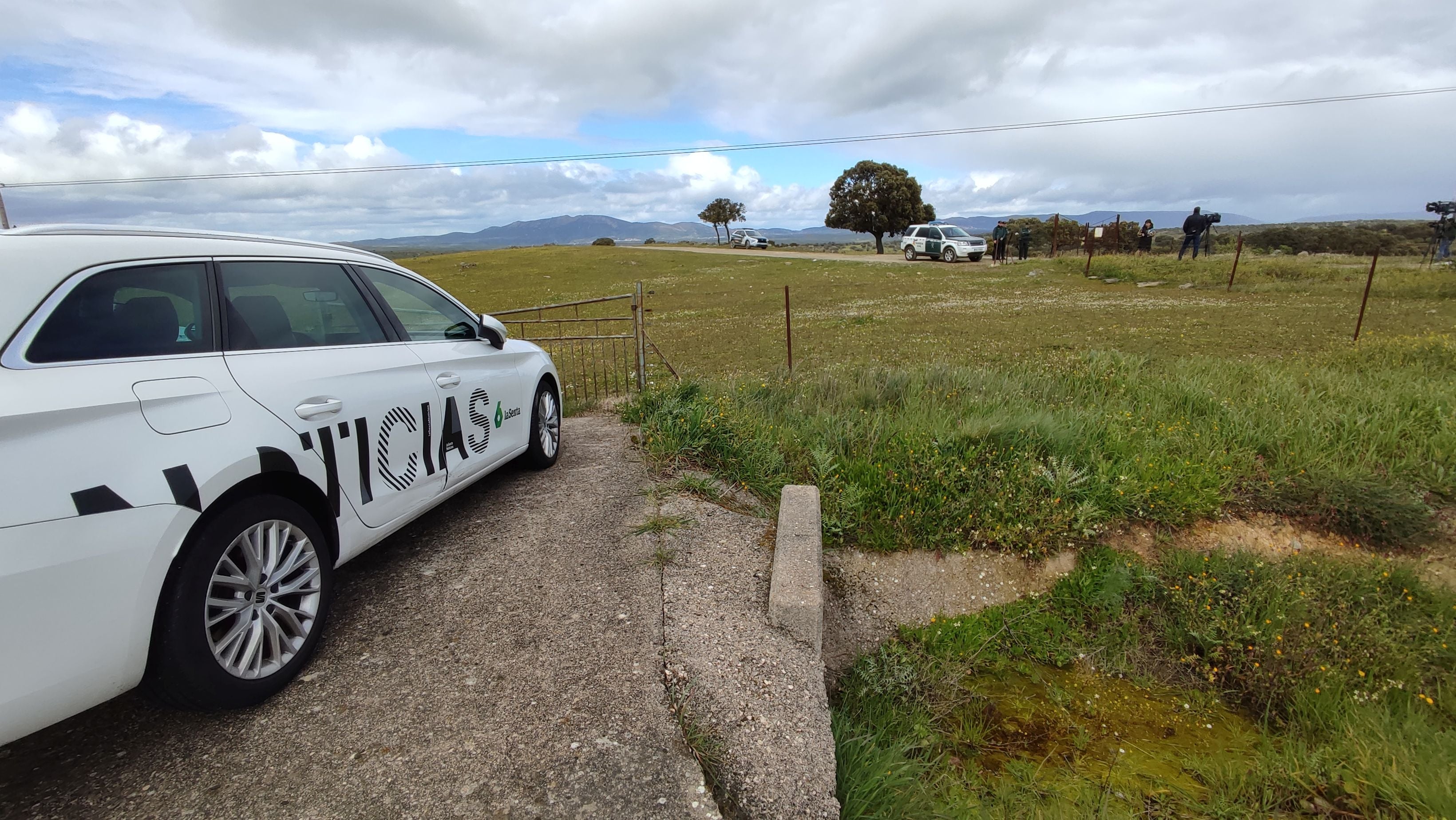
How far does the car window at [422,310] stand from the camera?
404 cm

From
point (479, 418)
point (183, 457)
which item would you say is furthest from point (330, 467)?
point (479, 418)

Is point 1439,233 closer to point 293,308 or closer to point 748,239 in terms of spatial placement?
point 293,308

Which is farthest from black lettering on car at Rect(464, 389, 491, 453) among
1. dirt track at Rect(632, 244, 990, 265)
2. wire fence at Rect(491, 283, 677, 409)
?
dirt track at Rect(632, 244, 990, 265)

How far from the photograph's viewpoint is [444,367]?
4062mm

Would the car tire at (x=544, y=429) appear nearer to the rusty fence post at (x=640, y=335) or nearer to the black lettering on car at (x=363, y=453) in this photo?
the rusty fence post at (x=640, y=335)

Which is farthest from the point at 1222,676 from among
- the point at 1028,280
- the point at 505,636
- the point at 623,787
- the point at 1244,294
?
the point at 1028,280

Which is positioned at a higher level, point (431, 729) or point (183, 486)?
point (183, 486)

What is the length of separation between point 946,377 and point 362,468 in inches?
248

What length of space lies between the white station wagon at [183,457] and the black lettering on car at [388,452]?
1 cm

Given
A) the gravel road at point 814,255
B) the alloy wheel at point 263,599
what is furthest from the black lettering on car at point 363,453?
the gravel road at point 814,255

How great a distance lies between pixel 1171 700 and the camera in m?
4.35

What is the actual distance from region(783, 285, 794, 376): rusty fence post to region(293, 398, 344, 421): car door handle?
5349 mm

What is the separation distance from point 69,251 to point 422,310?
2010mm

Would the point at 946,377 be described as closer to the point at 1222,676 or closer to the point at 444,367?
the point at 1222,676
